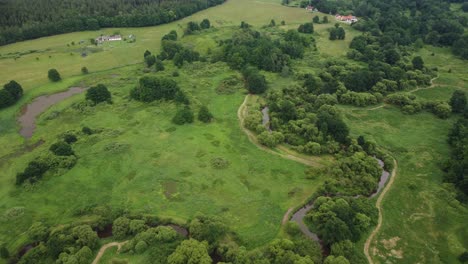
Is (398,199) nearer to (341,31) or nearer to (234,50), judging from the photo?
(234,50)

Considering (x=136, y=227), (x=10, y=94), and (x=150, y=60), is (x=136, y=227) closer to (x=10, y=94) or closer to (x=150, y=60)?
(x=10, y=94)

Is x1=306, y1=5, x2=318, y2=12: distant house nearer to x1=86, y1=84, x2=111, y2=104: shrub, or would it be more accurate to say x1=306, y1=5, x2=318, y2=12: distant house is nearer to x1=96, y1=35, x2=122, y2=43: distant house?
x1=96, y1=35, x2=122, y2=43: distant house

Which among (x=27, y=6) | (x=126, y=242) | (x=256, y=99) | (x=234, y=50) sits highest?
(x=27, y=6)

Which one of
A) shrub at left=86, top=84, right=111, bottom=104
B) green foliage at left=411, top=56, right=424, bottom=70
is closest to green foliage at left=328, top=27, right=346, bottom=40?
green foliage at left=411, top=56, right=424, bottom=70

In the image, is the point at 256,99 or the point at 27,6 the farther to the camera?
the point at 27,6

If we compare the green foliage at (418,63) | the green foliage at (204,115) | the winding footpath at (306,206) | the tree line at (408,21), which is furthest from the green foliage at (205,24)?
the green foliage at (418,63)

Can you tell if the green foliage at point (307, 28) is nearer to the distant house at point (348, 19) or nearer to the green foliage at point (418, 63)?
the distant house at point (348, 19)

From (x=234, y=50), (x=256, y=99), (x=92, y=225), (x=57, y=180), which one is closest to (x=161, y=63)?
(x=234, y=50)
